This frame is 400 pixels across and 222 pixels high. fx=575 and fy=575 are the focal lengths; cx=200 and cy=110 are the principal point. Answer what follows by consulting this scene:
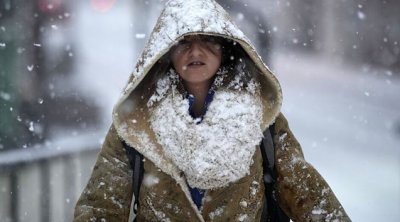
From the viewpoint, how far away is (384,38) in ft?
42.8

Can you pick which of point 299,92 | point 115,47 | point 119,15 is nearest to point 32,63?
point 299,92

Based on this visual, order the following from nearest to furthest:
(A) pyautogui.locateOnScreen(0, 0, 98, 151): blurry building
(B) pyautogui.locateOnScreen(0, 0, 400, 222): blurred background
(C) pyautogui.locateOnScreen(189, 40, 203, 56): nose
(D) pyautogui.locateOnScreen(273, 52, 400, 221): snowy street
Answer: (C) pyautogui.locateOnScreen(189, 40, 203, 56): nose < (B) pyautogui.locateOnScreen(0, 0, 400, 222): blurred background < (A) pyautogui.locateOnScreen(0, 0, 98, 151): blurry building < (D) pyautogui.locateOnScreen(273, 52, 400, 221): snowy street

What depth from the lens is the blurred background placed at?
18.1 feet

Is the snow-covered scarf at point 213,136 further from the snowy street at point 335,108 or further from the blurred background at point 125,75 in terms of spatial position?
the snowy street at point 335,108

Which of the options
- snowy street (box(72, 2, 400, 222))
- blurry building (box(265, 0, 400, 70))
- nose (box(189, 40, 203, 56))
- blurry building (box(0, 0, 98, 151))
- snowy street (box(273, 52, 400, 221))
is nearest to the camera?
nose (box(189, 40, 203, 56))

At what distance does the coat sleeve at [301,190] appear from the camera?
2.42 m

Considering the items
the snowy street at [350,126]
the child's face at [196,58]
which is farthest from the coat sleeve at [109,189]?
the snowy street at [350,126]

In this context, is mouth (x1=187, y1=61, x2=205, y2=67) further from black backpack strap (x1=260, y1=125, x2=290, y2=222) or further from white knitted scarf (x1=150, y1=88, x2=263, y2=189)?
black backpack strap (x1=260, y1=125, x2=290, y2=222)

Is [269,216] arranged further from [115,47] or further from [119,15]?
[119,15]

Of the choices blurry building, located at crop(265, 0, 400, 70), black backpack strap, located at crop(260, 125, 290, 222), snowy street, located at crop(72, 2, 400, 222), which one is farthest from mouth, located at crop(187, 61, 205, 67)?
blurry building, located at crop(265, 0, 400, 70)

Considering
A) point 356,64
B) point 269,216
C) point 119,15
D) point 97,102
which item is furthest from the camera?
point 119,15

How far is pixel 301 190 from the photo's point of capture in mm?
2432

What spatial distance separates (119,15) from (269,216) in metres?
14.8

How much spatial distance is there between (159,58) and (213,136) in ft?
1.29
